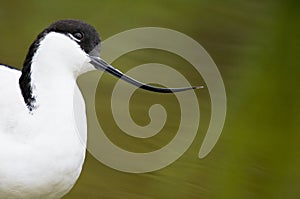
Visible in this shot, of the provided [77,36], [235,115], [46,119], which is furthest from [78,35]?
[235,115]

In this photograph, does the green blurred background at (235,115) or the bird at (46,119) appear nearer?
the bird at (46,119)

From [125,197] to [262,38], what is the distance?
132 cm

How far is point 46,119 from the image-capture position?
8.77ft

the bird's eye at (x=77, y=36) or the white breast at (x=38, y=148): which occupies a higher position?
the bird's eye at (x=77, y=36)

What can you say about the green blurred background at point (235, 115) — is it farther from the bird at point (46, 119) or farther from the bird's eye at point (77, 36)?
the bird's eye at point (77, 36)

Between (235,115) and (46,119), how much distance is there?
1.70 metres

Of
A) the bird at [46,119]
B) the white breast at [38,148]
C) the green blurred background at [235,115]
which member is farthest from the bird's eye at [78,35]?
the green blurred background at [235,115]

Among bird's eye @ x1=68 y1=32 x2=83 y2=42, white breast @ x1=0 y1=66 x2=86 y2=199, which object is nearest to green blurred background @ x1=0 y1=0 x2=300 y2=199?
white breast @ x1=0 y1=66 x2=86 y2=199

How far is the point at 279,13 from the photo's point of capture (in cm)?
391

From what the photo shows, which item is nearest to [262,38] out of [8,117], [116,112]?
[116,112]

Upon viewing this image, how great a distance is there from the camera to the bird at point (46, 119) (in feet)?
8.63

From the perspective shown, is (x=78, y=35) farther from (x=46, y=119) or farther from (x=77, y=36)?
(x=46, y=119)

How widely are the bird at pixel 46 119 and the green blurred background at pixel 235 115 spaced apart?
0.94 m

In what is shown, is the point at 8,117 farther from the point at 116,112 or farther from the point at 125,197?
the point at 116,112
